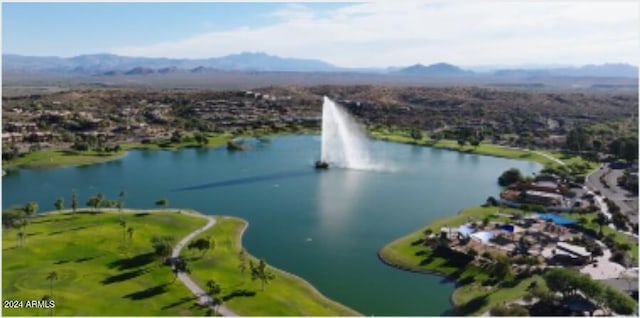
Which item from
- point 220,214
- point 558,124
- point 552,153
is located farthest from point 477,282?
point 558,124

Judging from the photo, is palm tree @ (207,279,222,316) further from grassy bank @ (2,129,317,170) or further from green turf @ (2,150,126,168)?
green turf @ (2,150,126,168)

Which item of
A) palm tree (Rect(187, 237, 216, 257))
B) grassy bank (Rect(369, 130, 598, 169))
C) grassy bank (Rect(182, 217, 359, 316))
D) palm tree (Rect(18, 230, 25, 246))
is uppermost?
grassy bank (Rect(369, 130, 598, 169))

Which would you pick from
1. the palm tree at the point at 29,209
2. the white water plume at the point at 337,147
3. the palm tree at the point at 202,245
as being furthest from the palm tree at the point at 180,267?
the white water plume at the point at 337,147

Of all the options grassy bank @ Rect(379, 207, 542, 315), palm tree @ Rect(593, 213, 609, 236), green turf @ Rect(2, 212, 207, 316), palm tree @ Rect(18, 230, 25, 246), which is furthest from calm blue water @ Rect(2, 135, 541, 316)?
palm tree @ Rect(593, 213, 609, 236)

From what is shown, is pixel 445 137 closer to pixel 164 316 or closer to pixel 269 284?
pixel 269 284

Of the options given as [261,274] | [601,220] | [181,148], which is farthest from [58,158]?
[601,220]

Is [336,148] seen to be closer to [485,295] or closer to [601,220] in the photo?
[601,220]
